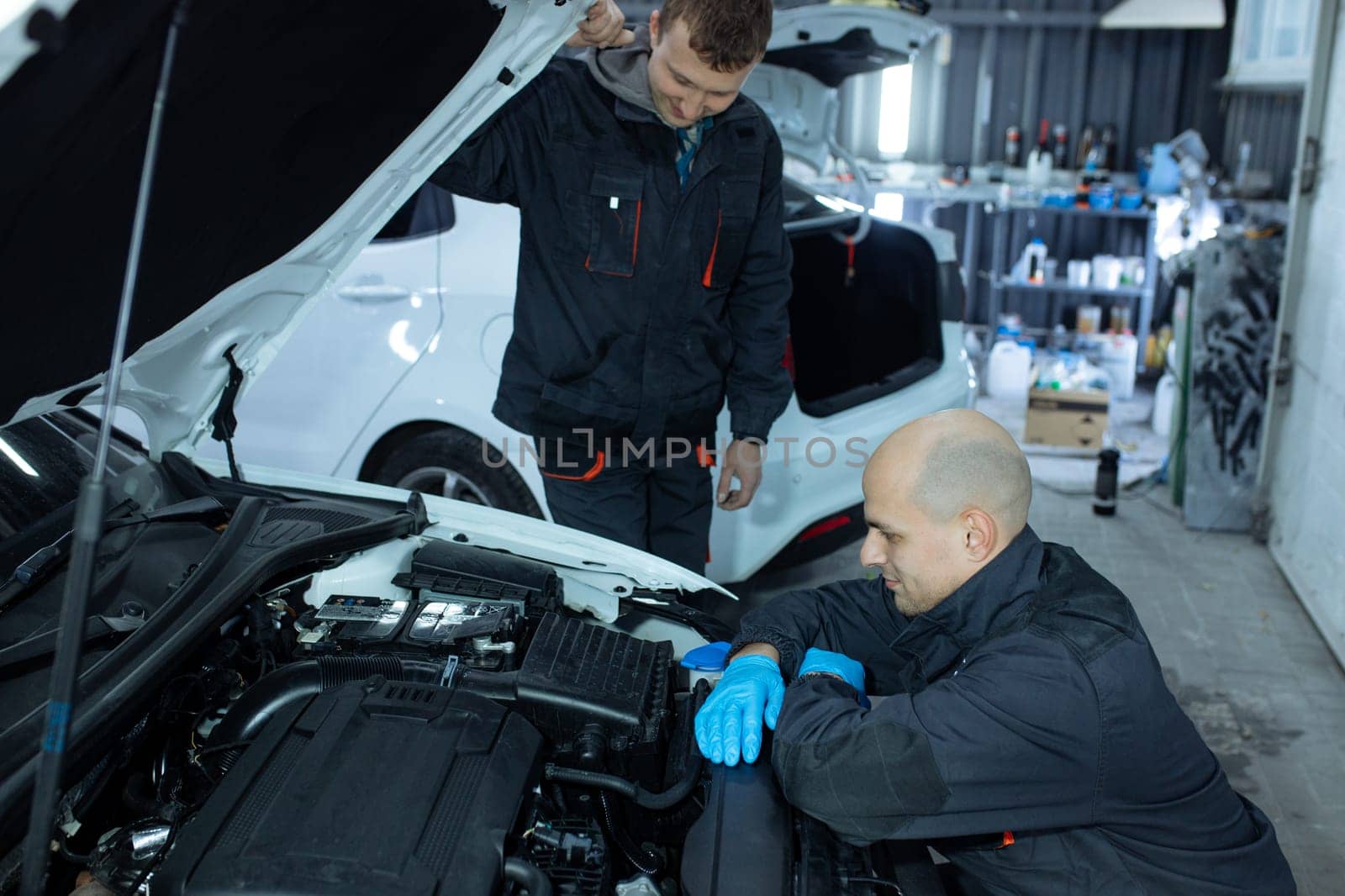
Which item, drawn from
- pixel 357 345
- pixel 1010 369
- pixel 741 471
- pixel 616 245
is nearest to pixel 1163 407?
pixel 1010 369

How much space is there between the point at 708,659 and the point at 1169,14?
24.8ft

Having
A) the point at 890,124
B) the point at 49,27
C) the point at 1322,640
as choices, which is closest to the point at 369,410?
the point at 49,27

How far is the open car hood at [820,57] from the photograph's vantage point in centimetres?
361

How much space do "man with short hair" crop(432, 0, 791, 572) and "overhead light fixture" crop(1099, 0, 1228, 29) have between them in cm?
633

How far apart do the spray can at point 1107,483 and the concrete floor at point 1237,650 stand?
5 centimetres

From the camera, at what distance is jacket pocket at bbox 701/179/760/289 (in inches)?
97.0

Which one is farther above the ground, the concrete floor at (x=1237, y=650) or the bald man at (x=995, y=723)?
the bald man at (x=995, y=723)

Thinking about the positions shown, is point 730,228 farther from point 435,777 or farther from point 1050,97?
point 1050,97

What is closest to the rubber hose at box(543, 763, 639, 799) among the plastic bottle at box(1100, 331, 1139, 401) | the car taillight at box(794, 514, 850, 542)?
the car taillight at box(794, 514, 850, 542)

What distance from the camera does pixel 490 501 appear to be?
134 inches

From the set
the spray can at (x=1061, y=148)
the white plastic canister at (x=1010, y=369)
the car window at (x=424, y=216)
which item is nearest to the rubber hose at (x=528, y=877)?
the car window at (x=424, y=216)

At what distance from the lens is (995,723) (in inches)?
53.0

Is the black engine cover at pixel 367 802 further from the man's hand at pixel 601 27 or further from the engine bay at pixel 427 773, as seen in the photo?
the man's hand at pixel 601 27

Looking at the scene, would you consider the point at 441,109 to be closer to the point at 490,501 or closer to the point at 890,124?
the point at 490,501
